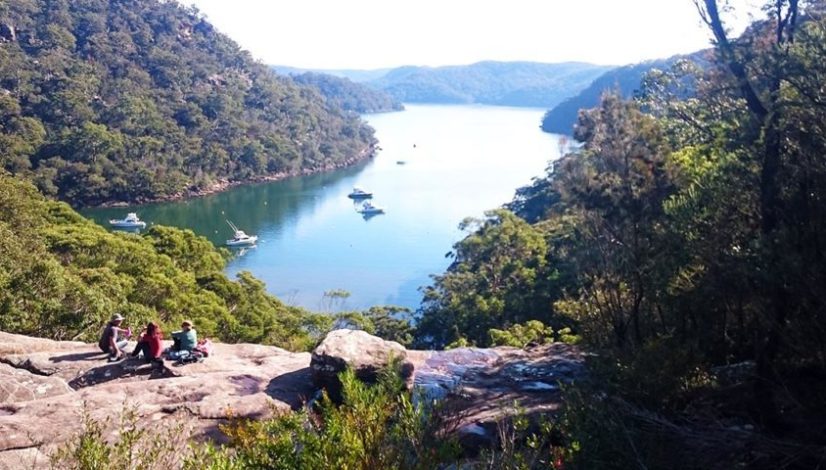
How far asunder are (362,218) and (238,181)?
749 inches

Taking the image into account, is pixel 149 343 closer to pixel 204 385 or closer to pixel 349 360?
pixel 204 385

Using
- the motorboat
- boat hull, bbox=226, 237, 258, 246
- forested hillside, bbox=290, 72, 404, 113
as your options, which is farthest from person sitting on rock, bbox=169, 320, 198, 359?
forested hillside, bbox=290, 72, 404, 113

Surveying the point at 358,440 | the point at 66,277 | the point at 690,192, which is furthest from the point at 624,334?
the point at 66,277

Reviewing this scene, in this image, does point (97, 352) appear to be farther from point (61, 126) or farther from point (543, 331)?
point (61, 126)

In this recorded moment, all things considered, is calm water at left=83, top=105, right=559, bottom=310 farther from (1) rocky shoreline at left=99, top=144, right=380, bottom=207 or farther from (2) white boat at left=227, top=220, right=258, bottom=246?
(1) rocky shoreline at left=99, top=144, right=380, bottom=207

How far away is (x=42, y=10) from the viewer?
74.1 m

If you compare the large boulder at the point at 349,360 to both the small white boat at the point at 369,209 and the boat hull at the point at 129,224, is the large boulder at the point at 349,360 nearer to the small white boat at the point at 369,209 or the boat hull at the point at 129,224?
the boat hull at the point at 129,224

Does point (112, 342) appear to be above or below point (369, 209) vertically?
above

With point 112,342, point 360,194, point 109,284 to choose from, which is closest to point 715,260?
point 112,342

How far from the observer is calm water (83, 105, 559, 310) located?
3848 cm

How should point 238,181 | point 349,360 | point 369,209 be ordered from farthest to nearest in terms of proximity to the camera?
point 238,181, point 369,209, point 349,360

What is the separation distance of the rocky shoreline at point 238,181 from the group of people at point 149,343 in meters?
47.8

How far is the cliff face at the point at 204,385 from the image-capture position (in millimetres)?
6716

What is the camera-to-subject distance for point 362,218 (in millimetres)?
54531
